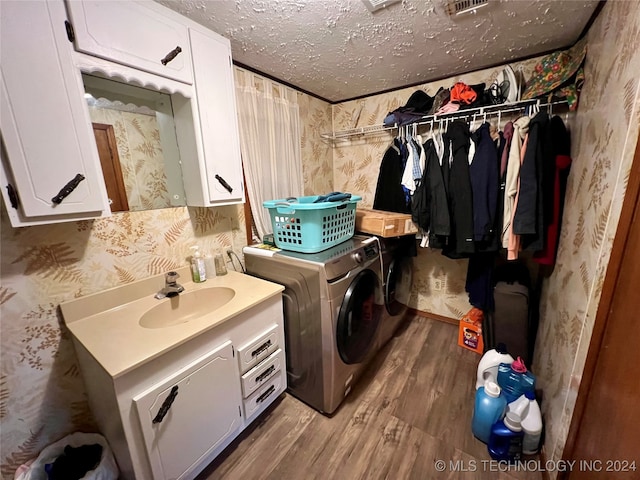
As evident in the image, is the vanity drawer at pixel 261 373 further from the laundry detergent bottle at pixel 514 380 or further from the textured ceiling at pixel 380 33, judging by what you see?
the textured ceiling at pixel 380 33

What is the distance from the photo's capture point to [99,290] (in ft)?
3.60

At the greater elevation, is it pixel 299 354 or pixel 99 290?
pixel 99 290

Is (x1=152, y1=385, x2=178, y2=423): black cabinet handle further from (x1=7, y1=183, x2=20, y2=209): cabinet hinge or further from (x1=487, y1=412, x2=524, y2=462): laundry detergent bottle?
(x1=487, y1=412, x2=524, y2=462): laundry detergent bottle

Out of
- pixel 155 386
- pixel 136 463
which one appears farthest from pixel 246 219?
pixel 136 463

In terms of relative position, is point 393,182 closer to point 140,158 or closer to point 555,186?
point 555,186

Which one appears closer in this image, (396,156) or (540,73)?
(540,73)

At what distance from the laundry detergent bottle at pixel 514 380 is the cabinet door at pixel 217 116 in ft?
5.81

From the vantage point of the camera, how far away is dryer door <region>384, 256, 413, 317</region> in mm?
1783

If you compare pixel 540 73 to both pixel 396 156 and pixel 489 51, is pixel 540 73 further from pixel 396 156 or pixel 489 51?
pixel 396 156

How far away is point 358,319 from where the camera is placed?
4.80ft

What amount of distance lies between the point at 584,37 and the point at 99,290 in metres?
2.81

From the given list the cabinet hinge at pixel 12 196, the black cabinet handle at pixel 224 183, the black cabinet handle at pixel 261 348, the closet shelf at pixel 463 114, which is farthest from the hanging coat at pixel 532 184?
the cabinet hinge at pixel 12 196

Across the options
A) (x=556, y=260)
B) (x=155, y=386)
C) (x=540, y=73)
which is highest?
(x=540, y=73)

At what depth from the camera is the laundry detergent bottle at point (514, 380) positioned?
1.24m
